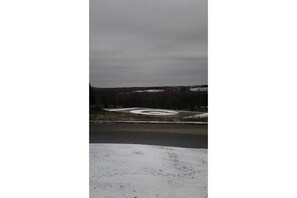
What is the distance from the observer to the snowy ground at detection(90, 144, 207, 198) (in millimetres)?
2699

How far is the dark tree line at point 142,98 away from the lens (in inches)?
111

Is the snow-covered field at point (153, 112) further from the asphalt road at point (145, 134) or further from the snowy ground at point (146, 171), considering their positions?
the snowy ground at point (146, 171)

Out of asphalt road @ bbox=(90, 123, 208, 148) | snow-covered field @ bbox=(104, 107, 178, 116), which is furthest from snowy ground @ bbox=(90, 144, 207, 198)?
snow-covered field @ bbox=(104, 107, 178, 116)

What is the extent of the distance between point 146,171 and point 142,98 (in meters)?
0.57

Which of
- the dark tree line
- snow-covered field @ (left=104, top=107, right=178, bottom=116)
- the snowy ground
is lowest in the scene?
the snowy ground

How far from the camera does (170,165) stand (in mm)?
2750

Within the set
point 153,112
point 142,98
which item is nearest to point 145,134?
point 153,112

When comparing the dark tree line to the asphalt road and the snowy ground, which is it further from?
the snowy ground

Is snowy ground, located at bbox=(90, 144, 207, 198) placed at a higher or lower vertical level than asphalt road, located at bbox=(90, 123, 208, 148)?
lower

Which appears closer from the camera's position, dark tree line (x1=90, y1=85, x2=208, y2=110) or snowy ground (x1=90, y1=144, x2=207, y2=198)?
snowy ground (x1=90, y1=144, x2=207, y2=198)

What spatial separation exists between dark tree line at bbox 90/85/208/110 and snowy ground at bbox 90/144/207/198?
0.33m
